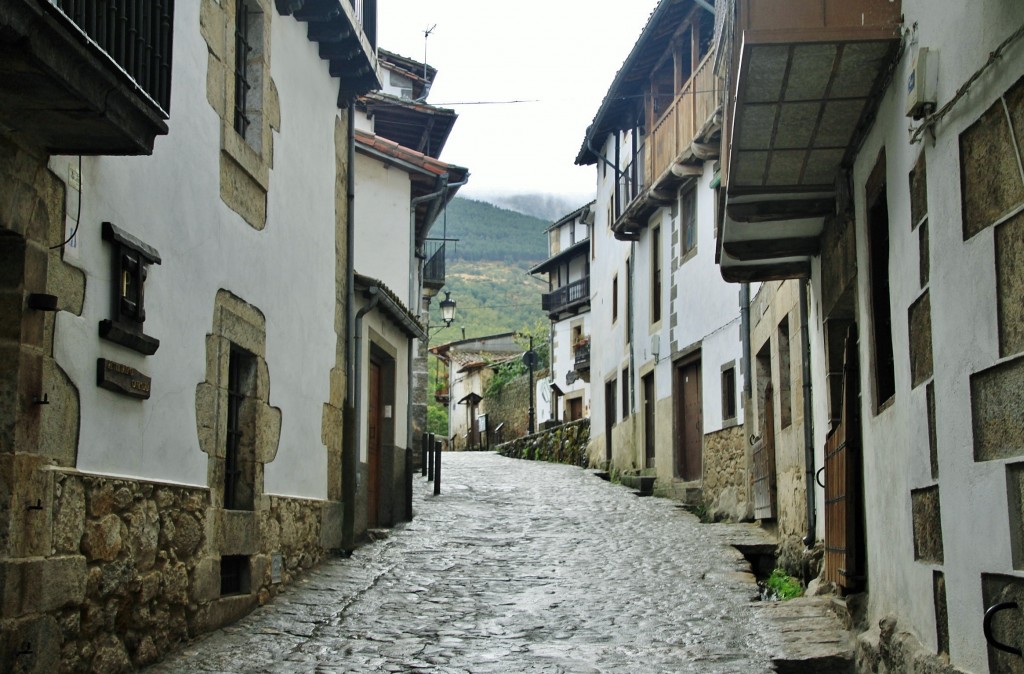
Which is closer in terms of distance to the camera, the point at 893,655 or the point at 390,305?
the point at 893,655

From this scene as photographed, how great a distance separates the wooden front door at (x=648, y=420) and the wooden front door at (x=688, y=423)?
1.72m

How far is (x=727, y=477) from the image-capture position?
48.5 ft

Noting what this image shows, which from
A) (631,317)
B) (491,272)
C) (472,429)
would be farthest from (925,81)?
(491,272)

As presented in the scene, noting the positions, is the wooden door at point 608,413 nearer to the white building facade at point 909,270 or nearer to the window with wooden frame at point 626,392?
the window with wooden frame at point 626,392

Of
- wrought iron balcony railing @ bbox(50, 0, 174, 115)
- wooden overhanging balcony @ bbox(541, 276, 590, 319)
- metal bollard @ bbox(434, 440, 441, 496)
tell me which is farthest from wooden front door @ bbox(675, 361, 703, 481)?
wooden overhanging balcony @ bbox(541, 276, 590, 319)

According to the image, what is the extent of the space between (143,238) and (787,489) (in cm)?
649

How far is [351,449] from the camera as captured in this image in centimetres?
1105

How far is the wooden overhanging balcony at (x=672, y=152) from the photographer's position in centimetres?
1509

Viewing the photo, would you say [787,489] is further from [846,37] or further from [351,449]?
[846,37]

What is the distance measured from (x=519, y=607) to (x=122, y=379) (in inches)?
154

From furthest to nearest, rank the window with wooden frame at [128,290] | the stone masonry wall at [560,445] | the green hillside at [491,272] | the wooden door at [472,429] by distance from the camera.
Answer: the green hillside at [491,272] → the wooden door at [472,429] → the stone masonry wall at [560,445] → the window with wooden frame at [128,290]

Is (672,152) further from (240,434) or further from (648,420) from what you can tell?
(240,434)

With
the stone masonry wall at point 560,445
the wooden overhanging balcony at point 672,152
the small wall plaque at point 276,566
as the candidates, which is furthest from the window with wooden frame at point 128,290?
the stone masonry wall at point 560,445

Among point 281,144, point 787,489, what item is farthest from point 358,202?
point 787,489
